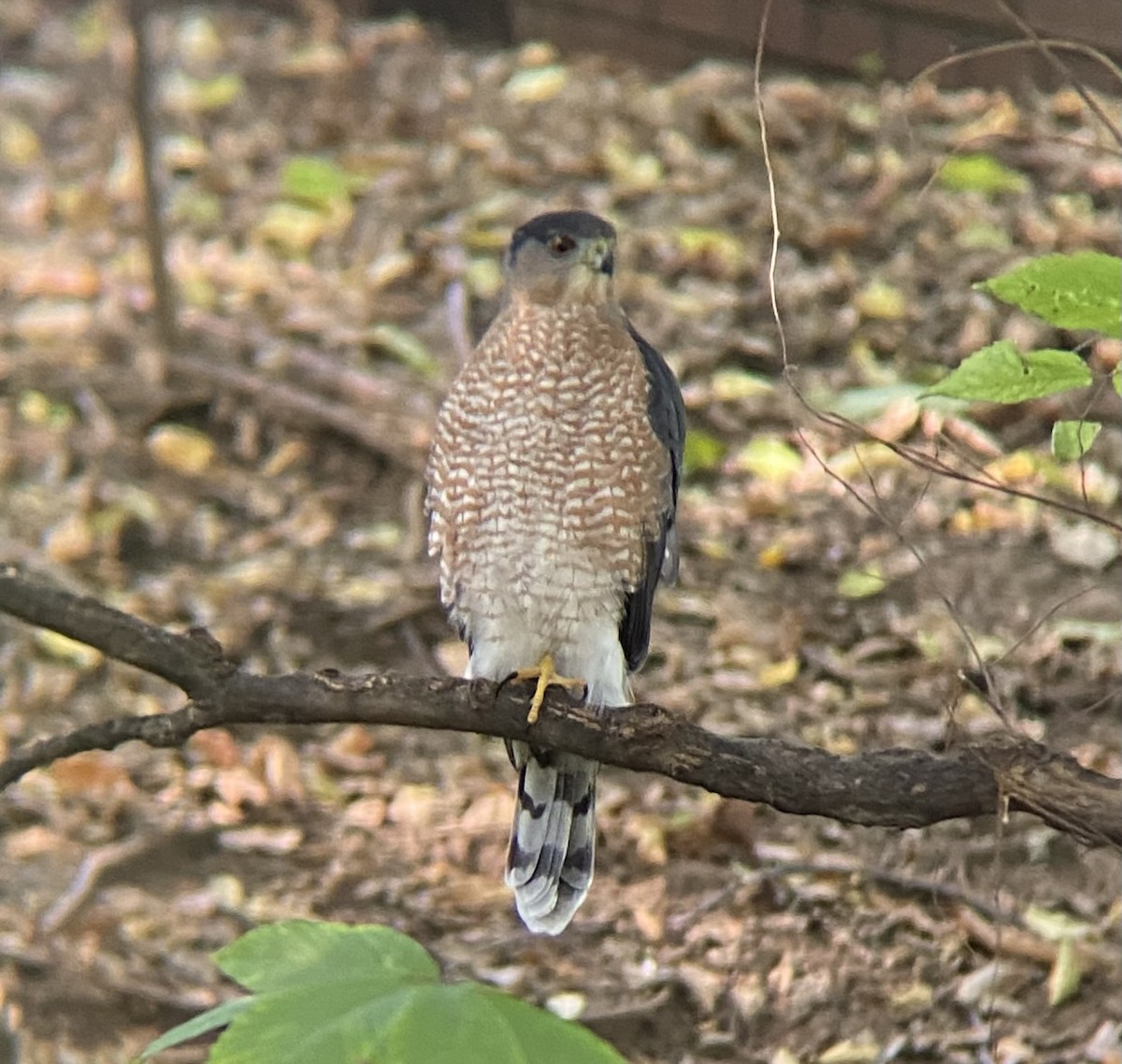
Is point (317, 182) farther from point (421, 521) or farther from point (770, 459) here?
point (770, 459)

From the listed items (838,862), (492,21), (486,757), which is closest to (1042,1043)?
(838,862)

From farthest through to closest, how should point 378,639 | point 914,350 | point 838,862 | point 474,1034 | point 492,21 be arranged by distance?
1. point 492,21
2. point 914,350
3. point 378,639
4. point 838,862
5. point 474,1034

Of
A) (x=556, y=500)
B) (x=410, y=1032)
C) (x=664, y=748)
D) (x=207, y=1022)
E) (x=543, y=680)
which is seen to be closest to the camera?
(x=410, y=1032)

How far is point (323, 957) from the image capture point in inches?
62.1

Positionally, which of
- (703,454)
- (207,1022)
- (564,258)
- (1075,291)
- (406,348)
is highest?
(1075,291)

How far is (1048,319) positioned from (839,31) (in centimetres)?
541

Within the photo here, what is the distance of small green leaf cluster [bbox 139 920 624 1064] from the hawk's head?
1.87 m

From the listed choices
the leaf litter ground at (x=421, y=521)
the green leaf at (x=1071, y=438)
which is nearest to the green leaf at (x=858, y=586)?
the leaf litter ground at (x=421, y=521)

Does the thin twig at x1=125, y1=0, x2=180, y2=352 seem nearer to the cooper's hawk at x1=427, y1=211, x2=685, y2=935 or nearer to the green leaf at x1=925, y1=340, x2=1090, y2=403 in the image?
the cooper's hawk at x1=427, y1=211, x2=685, y2=935

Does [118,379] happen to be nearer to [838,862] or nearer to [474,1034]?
[838,862]

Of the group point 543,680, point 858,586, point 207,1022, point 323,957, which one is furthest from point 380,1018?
point 858,586

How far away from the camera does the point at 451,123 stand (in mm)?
7160

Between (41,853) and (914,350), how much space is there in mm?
3277

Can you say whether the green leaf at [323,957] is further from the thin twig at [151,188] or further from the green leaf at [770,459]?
the thin twig at [151,188]
